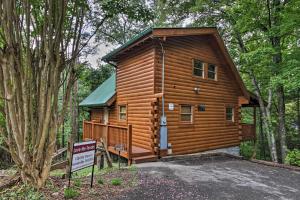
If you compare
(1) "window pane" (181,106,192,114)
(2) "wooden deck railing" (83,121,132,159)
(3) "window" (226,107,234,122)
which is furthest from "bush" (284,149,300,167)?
(2) "wooden deck railing" (83,121,132,159)

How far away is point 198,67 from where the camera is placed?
37.0ft

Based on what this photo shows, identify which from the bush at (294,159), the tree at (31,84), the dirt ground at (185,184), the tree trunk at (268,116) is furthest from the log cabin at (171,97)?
the tree at (31,84)

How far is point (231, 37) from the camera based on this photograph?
15.1 metres

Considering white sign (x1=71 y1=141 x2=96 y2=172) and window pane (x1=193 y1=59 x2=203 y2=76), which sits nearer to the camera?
white sign (x1=71 y1=141 x2=96 y2=172)

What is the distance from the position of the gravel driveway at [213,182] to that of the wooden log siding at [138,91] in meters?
1.90

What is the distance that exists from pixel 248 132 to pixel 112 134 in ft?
30.3

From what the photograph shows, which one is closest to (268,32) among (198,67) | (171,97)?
(198,67)

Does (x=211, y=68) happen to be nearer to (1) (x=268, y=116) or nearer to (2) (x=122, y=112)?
(1) (x=268, y=116)

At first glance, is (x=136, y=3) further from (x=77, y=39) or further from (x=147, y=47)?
(x=147, y=47)

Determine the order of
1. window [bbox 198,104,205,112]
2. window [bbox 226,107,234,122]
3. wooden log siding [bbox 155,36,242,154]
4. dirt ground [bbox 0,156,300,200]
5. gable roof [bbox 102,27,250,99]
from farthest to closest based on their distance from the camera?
1. window [bbox 226,107,234,122]
2. window [bbox 198,104,205,112]
3. wooden log siding [bbox 155,36,242,154]
4. gable roof [bbox 102,27,250,99]
5. dirt ground [bbox 0,156,300,200]

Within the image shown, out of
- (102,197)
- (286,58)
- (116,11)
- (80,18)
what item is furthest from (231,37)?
(102,197)

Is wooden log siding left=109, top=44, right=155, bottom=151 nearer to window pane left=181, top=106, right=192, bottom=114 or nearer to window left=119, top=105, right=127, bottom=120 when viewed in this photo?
window left=119, top=105, right=127, bottom=120

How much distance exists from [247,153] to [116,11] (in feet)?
48.2

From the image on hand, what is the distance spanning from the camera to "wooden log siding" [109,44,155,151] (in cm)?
953
